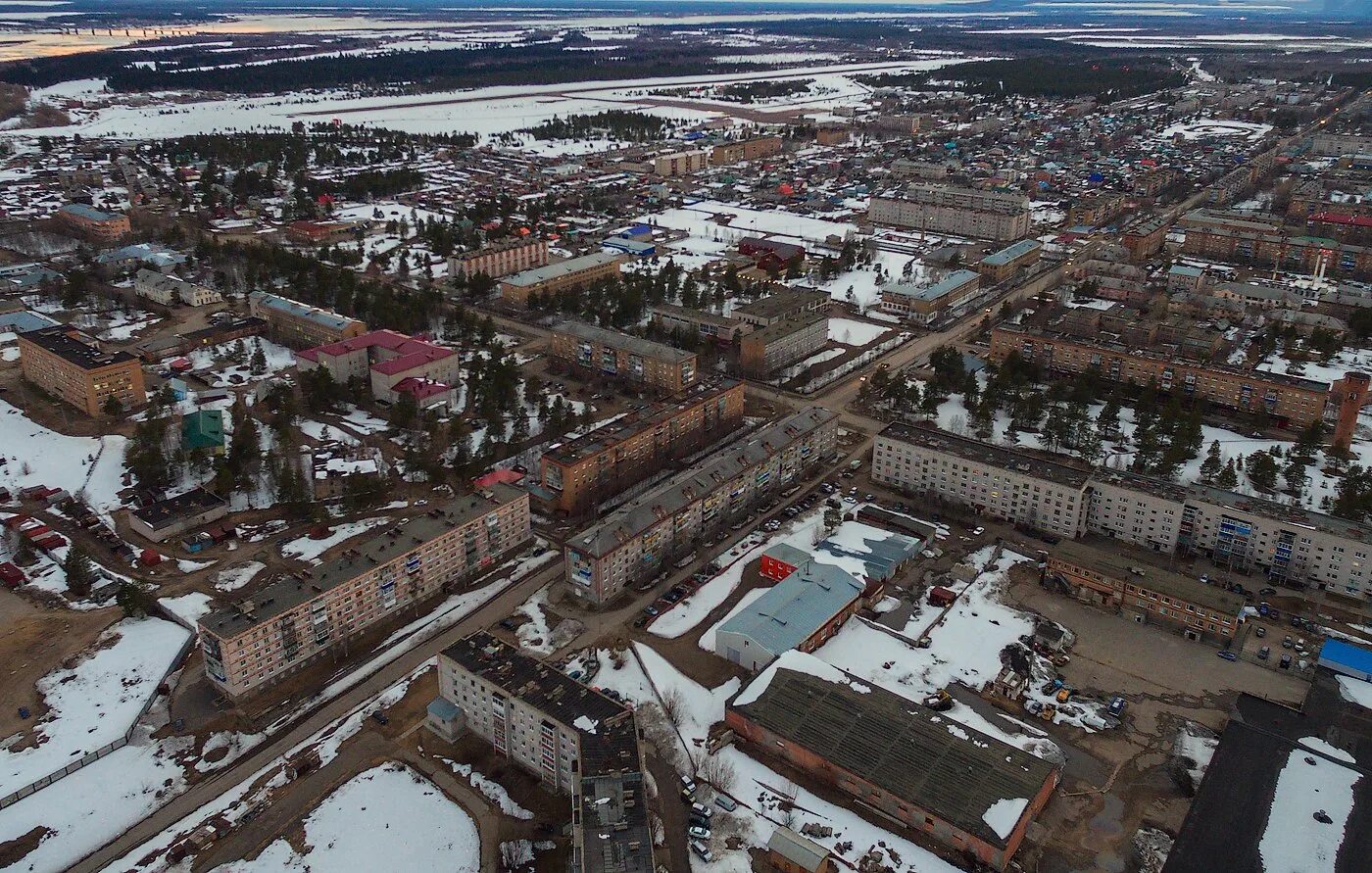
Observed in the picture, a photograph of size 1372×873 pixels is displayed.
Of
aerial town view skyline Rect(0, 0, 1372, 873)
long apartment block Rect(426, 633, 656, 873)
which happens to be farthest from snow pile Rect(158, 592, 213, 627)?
long apartment block Rect(426, 633, 656, 873)

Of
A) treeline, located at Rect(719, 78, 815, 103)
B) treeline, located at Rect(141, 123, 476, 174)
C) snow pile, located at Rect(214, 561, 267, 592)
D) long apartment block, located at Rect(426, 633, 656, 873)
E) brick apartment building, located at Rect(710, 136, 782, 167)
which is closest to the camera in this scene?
long apartment block, located at Rect(426, 633, 656, 873)

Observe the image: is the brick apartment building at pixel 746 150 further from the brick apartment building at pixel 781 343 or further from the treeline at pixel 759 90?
the brick apartment building at pixel 781 343

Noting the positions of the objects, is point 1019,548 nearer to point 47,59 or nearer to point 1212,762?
point 1212,762

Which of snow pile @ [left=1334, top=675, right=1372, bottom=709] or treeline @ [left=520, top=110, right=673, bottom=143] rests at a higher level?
treeline @ [left=520, top=110, right=673, bottom=143]

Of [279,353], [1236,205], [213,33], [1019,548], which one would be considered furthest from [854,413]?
[213,33]

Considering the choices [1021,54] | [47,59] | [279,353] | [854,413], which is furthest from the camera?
[1021,54]

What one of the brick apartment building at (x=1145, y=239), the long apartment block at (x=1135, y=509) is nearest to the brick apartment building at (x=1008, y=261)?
the brick apartment building at (x=1145, y=239)

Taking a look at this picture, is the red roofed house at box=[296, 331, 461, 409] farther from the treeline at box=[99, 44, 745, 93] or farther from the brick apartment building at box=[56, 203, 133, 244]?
the treeline at box=[99, 44, 745, 93]
